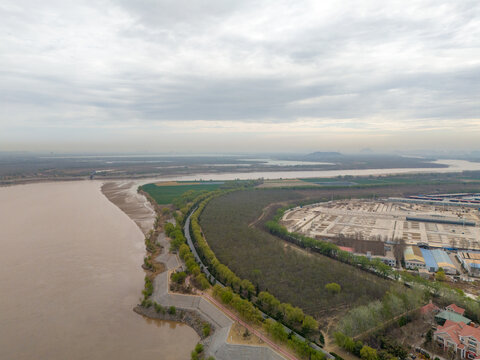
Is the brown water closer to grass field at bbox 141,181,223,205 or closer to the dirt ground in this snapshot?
the dirt ground

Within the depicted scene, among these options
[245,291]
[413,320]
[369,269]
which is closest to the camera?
[413,320]

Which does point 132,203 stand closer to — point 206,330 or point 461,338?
point 206,330

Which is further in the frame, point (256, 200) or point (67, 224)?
point (256, 200)

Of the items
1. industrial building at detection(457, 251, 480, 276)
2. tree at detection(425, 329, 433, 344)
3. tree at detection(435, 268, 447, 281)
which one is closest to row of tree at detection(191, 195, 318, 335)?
tree at detection(425, 329, 433, 344)

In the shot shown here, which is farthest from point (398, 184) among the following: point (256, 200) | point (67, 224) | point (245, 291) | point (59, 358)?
point (59, 358)

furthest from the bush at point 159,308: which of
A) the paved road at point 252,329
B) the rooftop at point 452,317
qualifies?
the rooftop at point 452,317

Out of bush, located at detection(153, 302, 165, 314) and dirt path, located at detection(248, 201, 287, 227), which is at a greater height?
dirt path, located at detection(248, 201, 287, 227)

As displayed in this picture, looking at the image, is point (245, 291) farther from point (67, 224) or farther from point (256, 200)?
point (256, 200)
